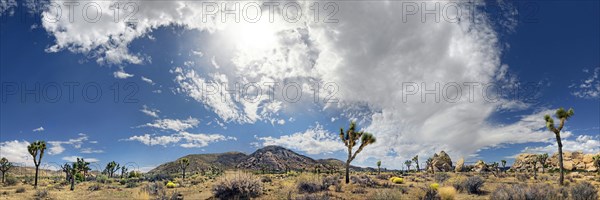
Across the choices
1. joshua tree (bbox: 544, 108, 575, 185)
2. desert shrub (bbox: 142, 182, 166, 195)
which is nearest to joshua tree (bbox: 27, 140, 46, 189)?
desert shrub (bbox: 142, 182, 166, 195)

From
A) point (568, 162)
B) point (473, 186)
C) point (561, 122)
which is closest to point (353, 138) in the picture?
point (473, 186)

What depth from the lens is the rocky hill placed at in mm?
92062

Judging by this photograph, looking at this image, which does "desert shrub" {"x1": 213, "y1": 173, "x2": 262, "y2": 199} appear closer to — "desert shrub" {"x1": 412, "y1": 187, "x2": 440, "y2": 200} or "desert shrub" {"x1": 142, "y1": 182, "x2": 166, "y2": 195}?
"desert shrub" {"x1": 142, "y1": 182, "x2": 166, "y2": 195}

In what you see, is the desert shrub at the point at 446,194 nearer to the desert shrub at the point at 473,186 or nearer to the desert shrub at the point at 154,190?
the desert shrub at the point at 473,186

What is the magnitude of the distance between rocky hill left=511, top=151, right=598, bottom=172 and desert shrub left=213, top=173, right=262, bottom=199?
318 feet

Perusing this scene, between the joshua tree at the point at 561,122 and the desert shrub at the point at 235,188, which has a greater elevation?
the joshua tree at the point at 561,122

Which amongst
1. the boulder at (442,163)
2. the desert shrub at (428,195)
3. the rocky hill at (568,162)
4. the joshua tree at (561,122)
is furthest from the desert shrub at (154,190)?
the rocky hill at (568,162)

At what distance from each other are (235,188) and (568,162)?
114147 mm

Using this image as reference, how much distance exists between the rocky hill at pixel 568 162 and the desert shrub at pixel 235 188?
318 ft

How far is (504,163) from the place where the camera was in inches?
3265

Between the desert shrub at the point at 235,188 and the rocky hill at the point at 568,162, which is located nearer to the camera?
the desert shrub at the point at 235,188

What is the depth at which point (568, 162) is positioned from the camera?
9562 centimetres

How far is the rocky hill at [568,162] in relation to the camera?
302 feet

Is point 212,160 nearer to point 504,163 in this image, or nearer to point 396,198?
point 504,163
